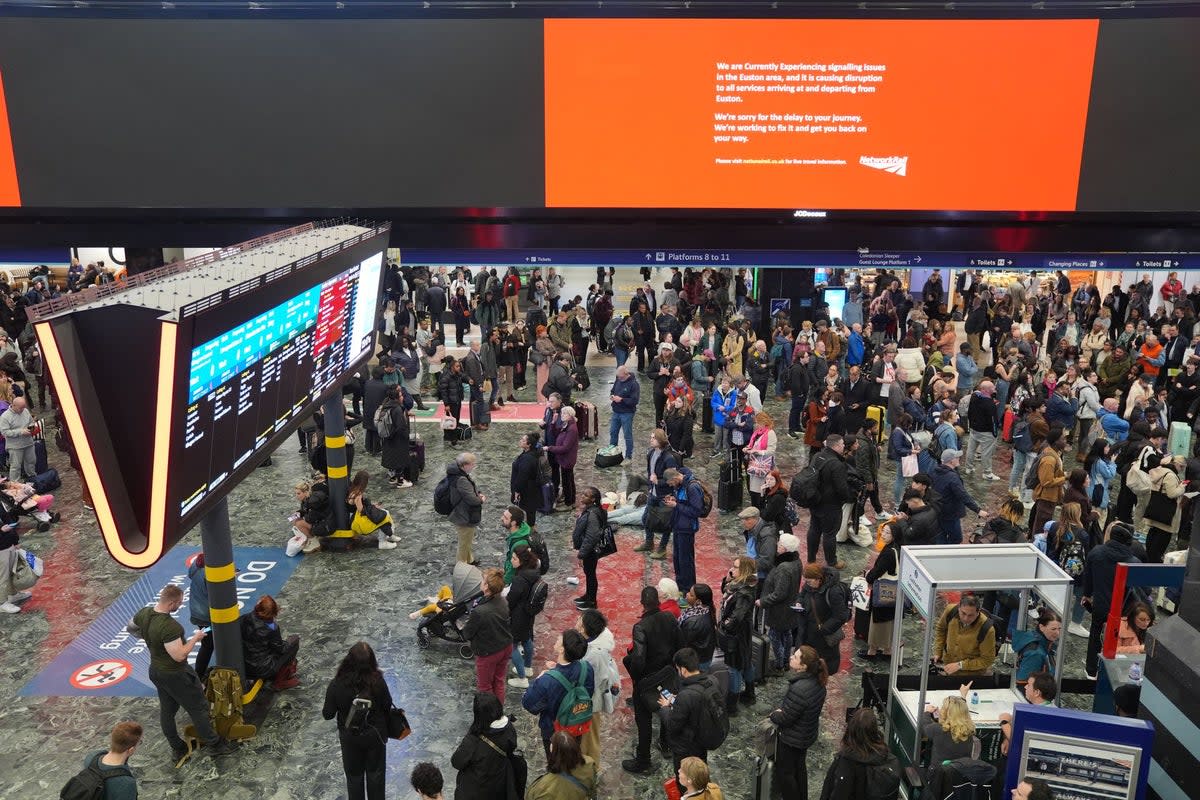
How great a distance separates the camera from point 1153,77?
35.9 ft

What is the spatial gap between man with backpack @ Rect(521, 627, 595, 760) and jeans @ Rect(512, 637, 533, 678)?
167cm

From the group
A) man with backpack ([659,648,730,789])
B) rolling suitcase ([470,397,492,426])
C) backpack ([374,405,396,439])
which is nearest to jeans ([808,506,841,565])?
man with backpack ([659,648,730,789])

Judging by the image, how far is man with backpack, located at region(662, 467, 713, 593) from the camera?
1070 cm

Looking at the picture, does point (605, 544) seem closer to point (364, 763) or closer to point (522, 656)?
point (522, 656)

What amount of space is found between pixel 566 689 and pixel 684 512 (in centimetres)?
364

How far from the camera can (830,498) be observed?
439 inches

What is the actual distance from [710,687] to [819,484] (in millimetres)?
4248

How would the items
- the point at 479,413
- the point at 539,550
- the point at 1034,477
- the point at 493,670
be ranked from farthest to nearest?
the point at 479,413 → the point at 1034,477 → the point at 539,550 → the point at 493,670

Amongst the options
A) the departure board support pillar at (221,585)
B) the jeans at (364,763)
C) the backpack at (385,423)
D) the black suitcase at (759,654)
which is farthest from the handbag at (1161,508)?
the departure board support pillar at (221,585)

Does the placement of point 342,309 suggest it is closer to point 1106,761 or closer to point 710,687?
point 710,687

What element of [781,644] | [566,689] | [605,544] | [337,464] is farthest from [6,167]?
[781,644]

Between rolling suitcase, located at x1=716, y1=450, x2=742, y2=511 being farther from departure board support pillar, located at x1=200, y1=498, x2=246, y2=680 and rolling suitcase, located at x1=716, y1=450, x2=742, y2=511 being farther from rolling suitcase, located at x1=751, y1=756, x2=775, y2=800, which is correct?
departure board support pillar, located at x1=200, y1=498, x2=246, y2=680

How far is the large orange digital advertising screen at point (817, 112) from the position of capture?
1109cm

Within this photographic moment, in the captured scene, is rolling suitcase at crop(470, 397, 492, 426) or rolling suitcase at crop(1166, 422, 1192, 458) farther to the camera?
rolling suitcase at crop(470, 397, 492, 426)
